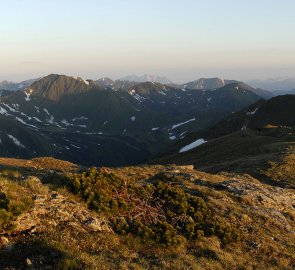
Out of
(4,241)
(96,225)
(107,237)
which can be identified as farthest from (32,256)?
(96,225)

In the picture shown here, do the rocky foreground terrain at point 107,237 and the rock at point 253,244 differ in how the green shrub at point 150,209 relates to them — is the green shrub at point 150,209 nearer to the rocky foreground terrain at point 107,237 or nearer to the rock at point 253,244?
the rocky foreground terrain at point 107,237

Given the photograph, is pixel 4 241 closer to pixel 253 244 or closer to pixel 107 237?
pixel 107 237

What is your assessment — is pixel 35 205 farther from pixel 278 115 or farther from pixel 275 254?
pixel 278 115

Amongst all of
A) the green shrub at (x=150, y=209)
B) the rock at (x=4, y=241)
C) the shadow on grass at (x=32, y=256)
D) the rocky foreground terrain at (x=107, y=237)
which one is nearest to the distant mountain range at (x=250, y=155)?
the rocky foreground terrain at (x=107, y=237)

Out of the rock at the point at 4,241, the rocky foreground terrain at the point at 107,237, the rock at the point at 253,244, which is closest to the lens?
the rocky foreground terrain at the point at 107,237

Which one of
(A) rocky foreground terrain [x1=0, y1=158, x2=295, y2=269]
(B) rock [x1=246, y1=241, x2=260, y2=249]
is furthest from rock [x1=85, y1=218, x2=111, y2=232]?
(B) rock [x1=246, y1=241, x2=260, y2=249]

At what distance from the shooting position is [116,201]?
765 inches

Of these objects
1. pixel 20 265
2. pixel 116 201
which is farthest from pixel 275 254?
pixel 20 265

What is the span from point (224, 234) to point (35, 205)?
941cm

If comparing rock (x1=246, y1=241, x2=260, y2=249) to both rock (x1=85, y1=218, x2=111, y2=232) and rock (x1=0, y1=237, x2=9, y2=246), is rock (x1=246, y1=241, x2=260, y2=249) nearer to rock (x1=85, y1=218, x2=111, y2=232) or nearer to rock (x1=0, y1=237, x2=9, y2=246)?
rock (x1=85, y1=218, x2=111, y2=232)

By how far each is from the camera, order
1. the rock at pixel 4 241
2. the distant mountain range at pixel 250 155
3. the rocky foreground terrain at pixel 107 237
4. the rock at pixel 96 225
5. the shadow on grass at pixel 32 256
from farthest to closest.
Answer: the distant mountain range at pixel 250 155
the rock at pixel 96 225
the rock at pixel 4 241
the rocky foreground terrain at pixel 107 237
the shadow on grass at pixel 32 256

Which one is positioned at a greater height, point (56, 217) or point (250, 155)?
point (56, 217)

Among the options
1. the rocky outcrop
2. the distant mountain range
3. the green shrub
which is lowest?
the distant mountain range

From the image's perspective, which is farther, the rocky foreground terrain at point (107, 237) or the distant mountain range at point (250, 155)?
the distant mountain range at point (250, 155)
